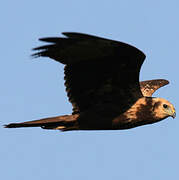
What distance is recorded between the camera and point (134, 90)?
9531 mm

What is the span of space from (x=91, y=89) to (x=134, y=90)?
0.72m

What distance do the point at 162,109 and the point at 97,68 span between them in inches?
55.7

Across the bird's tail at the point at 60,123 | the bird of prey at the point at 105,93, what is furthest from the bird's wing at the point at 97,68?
the bird's tail at the point at 60,123

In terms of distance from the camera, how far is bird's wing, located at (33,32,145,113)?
8594 mm

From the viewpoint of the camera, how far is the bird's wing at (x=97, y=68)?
859cm

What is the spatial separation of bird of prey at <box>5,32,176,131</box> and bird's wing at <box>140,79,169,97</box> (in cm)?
160

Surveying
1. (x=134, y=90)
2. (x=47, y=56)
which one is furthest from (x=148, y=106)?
(x=47, y=56)

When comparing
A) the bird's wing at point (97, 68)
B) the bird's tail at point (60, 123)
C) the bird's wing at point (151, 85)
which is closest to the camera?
the bird's wing at point (97, 68)

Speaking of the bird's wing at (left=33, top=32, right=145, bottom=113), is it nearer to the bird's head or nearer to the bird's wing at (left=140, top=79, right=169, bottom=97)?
the bird's head

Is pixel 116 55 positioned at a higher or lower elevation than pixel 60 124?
higher

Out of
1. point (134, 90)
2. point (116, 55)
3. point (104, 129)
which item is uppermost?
point (116, 55)

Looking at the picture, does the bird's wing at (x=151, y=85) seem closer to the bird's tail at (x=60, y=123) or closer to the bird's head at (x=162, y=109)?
the bird's head at (x=162, y=109)

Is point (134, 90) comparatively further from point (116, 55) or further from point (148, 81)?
point (148, 81)

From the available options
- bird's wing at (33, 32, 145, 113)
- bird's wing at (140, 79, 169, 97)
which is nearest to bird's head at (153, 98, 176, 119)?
bird's wing at (33, 32, 145, 113)
